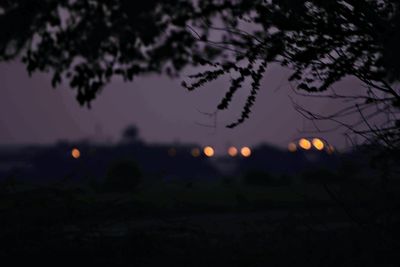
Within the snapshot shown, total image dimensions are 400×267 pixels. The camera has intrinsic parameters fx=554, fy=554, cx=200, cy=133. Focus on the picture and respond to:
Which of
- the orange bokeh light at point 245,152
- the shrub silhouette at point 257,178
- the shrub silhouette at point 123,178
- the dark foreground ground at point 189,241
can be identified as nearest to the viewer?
the dark foreground ground at point 189,241

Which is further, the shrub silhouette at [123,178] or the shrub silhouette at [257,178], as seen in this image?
the shrub silhouette at [257,178]

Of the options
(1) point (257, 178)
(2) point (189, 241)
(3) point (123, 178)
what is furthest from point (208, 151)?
(2) point (189, 241)

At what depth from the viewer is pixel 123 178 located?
27500mm

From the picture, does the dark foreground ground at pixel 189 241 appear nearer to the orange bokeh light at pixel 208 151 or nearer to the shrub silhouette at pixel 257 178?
the shrub silhouette at pixel 257 178

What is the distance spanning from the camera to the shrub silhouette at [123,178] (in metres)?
27.4

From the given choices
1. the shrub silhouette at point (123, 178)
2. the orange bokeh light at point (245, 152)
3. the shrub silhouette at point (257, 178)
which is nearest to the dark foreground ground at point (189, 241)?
the shrub silhouette at point (123, 178)

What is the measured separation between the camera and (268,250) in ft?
34.8

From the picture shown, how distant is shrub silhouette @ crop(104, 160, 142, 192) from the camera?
27.4m

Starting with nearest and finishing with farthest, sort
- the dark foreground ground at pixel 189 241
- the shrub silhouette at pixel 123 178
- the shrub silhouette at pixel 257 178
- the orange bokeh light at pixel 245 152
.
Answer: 1. the dark foreground ground at pixel 189 241
2. the shrub silhouette at pixel 123 178
3. the shrub silhouette at pixel 257 178
4. the orange bokeh light at pixel 245 152

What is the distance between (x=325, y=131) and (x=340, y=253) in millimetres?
3259

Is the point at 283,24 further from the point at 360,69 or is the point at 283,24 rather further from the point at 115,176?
the point at 115,176

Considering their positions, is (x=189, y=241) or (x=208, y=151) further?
(x=208, y=151)

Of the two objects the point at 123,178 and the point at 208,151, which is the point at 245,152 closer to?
the point at 208,151

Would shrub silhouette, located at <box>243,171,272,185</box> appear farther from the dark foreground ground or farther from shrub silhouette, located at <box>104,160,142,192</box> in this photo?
the dark foreground ground
